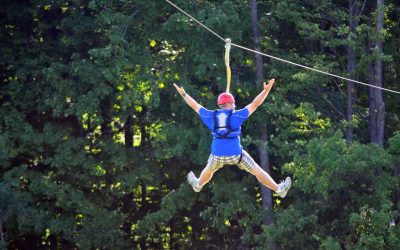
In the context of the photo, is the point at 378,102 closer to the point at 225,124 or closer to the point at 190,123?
A: the point at 190,123

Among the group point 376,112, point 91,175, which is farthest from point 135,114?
point 376,112

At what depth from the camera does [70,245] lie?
2039 centimetres

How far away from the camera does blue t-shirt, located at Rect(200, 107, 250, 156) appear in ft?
31.9

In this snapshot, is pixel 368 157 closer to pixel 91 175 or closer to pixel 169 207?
Result: pixel 169 207

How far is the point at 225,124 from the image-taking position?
32.2 feet

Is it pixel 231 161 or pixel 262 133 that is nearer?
pixel 231 161

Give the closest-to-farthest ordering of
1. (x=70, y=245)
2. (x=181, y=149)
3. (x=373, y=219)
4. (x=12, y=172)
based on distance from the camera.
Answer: (x=373, y=219), (x=181, y=149), (x=12, y=172), (x=70, y=245)

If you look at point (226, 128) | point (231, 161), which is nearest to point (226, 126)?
point (226, 128)

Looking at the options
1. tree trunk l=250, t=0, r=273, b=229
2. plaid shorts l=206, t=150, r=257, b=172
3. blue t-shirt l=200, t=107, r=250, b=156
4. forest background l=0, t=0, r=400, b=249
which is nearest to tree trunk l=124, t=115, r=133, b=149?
forest background l=0, t=0, r=400, b=249

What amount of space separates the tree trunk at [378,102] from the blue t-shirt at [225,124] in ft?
25.8

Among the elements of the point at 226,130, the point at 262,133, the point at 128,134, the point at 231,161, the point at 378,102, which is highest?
the point at 226,130

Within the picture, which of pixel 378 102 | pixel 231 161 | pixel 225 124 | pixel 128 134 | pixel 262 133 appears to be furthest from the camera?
pixel 128 134

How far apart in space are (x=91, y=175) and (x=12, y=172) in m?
1.85

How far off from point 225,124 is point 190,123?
28.1ft
